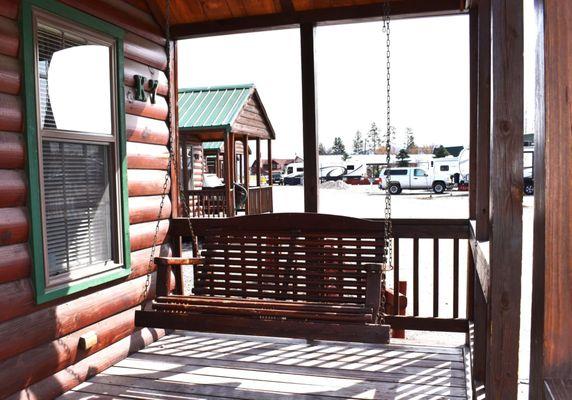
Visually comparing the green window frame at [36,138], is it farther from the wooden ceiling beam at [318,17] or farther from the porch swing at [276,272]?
the wooden ceiling beam at [318,17]

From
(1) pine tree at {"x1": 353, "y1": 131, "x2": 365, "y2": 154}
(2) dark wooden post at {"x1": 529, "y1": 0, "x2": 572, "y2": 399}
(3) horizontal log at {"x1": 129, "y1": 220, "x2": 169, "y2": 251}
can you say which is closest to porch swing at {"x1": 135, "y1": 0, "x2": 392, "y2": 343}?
(3) horizontal log at {"x1": 129, "y1": 220, "x2": 169, "y2": 251}

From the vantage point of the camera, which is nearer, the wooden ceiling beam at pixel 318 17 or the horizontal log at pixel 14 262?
the horizontal log at pixel 14 262

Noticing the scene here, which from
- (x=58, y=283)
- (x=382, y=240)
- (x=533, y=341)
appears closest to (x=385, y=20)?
(x=382, y=240)

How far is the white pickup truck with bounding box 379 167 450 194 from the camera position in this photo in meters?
29.6

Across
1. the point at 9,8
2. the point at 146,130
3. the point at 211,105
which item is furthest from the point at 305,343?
the point at 211,105

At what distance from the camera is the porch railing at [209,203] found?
11049 millimetres

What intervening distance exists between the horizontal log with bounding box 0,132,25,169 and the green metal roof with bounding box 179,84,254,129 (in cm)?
927

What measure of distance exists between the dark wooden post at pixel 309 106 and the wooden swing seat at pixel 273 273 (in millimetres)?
508

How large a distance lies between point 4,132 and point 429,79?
5302 cm

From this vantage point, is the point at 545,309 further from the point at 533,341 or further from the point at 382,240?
the point at 382,240

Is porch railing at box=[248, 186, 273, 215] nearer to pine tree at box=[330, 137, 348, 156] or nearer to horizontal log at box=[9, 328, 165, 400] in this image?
horizontal log at box=[9, 328, 165, 400]

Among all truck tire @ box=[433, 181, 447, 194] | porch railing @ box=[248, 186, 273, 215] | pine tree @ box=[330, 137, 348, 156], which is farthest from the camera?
pine tree @ box=[330, 137, 348, 156]

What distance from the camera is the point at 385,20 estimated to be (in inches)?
131

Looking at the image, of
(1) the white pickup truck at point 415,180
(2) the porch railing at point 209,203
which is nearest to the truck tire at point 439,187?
(1) the white pickup truck at point 415,180
